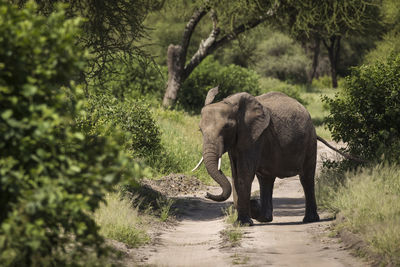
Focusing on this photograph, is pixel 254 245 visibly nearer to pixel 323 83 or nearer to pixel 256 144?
pixel 256 144

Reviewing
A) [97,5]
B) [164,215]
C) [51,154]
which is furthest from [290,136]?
[51,154]

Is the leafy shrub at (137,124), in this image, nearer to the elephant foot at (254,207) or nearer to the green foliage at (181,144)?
the green foliage at (181,144)

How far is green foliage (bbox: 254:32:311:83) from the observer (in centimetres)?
5347

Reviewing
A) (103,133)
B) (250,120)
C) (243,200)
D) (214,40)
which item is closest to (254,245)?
(243,200)

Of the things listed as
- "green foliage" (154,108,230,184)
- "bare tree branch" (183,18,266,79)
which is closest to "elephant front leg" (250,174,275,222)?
"green foliage" (154,108,230,184)

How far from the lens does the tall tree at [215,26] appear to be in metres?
23.2

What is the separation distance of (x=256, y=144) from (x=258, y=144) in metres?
0.05

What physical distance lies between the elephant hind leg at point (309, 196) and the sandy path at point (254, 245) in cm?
18

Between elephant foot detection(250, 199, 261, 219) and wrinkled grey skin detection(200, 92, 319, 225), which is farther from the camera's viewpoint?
elephant foot detection(250, 199, 261, 219)

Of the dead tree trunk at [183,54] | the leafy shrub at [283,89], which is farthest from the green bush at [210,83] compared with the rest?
the dead tree trunk at [183,54]

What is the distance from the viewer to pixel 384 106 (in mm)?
12766

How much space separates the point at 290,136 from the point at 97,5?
497 cm

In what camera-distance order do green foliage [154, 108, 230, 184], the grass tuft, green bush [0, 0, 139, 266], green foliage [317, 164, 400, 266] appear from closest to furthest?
green bush [0, 0, 139, 266] → green foliage [317, 164, 400, 266] → the grass tuft → green foliage [154, 108, 230, 184]

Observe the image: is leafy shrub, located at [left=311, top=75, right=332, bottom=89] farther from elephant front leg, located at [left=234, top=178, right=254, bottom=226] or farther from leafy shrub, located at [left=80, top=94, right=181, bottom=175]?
elephant front leg, located at [left=234, top=178, right=254, bottom=226]
